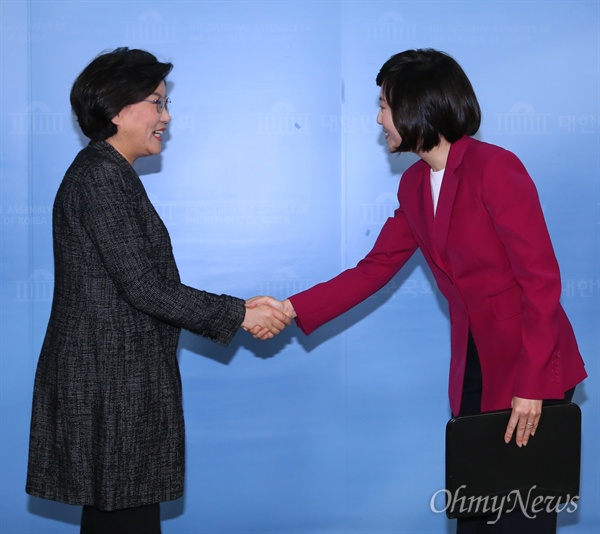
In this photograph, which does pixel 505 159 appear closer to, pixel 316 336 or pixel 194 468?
pixel 316 336

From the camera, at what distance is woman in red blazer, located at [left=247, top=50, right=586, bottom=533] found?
185 centimetres

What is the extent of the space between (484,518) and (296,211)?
1.26 metres

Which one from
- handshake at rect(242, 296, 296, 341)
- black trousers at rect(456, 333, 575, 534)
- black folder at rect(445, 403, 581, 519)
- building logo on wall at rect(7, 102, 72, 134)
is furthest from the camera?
building logo on wall at rect(7, 102, 72, 134)

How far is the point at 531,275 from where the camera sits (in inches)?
72.4

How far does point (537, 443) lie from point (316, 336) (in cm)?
116

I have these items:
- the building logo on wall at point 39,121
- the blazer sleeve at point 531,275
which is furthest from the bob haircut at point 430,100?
the building logo on wall at point 39,121

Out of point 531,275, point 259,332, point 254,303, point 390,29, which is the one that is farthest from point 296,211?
point 531,275

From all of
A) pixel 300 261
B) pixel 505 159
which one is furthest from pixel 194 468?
pixel 505 159

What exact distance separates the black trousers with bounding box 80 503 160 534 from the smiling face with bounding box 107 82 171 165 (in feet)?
2.88

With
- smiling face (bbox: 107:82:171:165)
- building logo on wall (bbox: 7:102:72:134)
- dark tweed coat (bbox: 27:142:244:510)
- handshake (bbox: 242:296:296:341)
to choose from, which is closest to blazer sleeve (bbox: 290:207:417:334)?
handshake (bbox: 242:296:296:341)

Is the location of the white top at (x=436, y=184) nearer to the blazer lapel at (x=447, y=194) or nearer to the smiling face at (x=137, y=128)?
the blazer lapel at (x=447, y=194)

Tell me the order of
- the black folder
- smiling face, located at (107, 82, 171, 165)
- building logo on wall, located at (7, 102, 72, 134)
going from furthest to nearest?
building logo on wall, located at (7, 102, 72, 134) < smiling face, located at (107, 82, 171, 165) < the black folder

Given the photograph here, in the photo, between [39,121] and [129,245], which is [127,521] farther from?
[39,121]

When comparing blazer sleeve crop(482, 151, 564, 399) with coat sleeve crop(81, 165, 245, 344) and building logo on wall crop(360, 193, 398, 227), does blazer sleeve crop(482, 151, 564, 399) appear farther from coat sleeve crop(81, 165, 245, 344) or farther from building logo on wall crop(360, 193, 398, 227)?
building logo on wall crop(360, 193, 398, 227)
